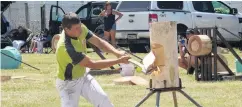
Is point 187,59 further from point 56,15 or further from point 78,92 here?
point 56,15

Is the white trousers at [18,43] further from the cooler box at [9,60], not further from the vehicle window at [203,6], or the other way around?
the cooler box at [9,60]

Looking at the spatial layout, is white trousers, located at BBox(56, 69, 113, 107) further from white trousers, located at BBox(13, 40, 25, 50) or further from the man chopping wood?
white trousers, located at BBox(13, 40, 25, 50)

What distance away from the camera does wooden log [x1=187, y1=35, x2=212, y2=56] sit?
1144 centimetres

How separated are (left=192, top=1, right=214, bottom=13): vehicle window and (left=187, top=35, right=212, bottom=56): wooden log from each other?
9213 mm

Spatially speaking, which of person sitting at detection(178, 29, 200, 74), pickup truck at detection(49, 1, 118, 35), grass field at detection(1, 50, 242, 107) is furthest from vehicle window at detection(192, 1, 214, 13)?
grass field at detection(1, 50, 242, 107)

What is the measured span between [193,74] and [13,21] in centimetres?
1954

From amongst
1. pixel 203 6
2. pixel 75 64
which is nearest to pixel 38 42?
pixel 203 6

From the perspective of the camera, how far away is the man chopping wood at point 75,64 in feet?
21.2

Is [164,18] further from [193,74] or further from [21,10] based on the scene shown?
[21,10]

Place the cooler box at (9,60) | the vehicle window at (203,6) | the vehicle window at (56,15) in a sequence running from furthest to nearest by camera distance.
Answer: the vehicle window at (56,15), the vehicle window at (203,6), the cooler box at (9,60)

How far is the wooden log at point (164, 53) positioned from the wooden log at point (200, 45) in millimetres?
4475

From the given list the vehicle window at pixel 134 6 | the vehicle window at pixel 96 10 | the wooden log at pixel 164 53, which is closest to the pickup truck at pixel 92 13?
the vehicle window at pixel 96 10

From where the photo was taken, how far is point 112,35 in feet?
62.1

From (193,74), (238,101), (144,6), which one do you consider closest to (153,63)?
(238,101)
